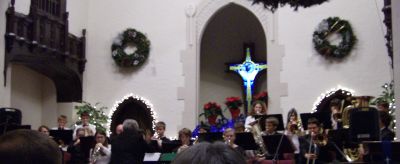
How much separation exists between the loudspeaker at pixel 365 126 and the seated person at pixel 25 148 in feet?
19.5

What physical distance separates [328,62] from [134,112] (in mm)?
5280

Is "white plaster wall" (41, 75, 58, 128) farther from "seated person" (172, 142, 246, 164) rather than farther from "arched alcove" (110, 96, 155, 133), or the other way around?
"seated person" (172, 142, 246, 164)

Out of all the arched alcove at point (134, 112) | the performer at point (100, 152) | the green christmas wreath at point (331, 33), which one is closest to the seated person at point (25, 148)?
the performer at point (100, 152)

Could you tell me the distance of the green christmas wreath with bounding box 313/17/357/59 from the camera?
13.6m

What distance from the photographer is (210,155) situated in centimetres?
125

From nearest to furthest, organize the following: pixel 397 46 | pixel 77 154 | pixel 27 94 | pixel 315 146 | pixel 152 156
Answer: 1. pixel 397 46
2. pixel 315 146
3. pixel 152 156
4. pixel 77 154
5. pixel 27 94

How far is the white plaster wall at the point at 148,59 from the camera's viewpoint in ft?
49.6

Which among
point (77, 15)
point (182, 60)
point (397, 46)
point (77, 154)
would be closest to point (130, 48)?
point (182, 60)

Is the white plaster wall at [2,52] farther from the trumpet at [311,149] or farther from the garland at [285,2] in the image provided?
Answer: the garland at [285,2]

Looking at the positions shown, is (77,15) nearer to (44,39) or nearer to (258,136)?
(44,39)

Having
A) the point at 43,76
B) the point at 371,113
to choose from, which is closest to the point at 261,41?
the point at 43,76

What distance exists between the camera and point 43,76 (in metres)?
15.5

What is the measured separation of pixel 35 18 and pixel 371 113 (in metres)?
8.23

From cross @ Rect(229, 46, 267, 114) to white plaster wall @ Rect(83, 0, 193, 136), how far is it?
1904 millimetres
